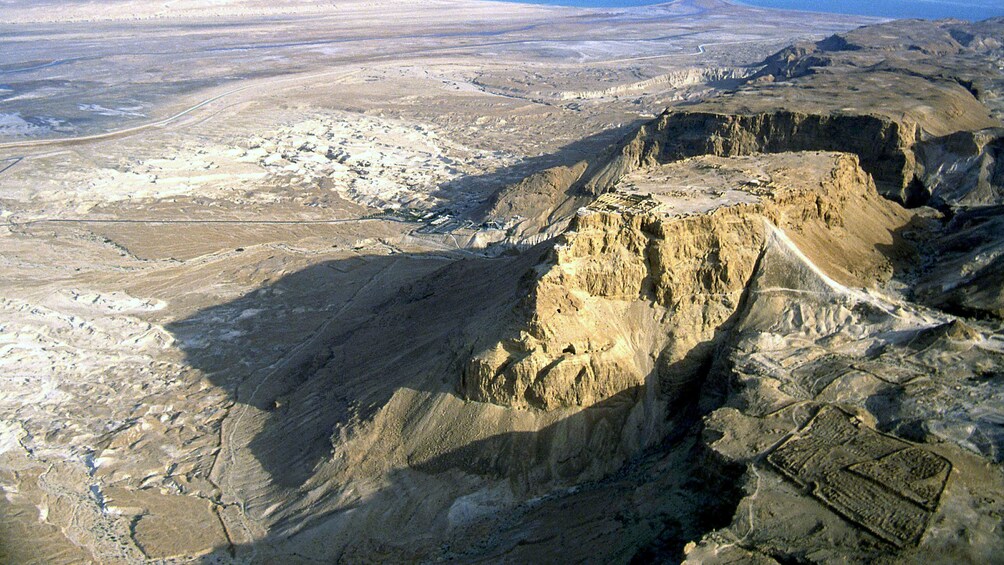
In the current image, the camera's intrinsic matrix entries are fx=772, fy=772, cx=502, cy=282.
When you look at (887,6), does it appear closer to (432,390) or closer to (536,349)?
(536,349)

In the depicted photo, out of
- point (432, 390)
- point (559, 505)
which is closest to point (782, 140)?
point (432, 390)

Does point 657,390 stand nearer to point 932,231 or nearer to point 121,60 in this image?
point 932,231

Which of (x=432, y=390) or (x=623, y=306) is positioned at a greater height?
(x=623, y=306)

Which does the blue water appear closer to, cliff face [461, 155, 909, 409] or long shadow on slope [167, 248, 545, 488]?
long shadow on slope [167, 248, 545, 488]

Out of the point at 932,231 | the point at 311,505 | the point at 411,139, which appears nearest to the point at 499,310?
the point at 311,505

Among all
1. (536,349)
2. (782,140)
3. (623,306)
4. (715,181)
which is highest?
(715,181)

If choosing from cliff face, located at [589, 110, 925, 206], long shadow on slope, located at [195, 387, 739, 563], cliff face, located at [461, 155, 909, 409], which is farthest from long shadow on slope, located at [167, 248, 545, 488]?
cliff face, located at [589, 110, 925, 206]
